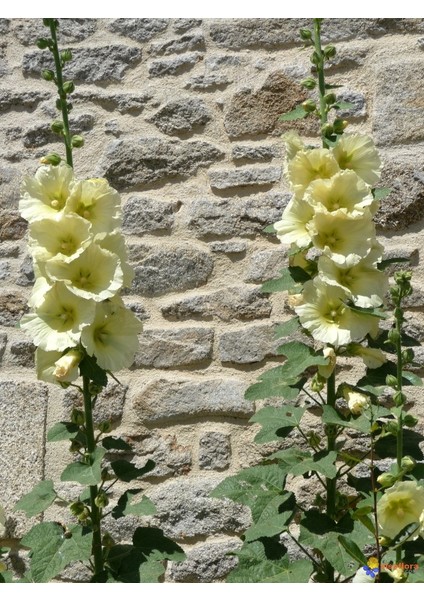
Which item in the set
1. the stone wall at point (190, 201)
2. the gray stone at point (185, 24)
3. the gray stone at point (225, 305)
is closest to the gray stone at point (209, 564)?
the stone wall at point (190, 201)

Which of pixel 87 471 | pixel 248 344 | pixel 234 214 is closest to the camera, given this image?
pixel 87 471

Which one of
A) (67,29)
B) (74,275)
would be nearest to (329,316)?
(74,275)

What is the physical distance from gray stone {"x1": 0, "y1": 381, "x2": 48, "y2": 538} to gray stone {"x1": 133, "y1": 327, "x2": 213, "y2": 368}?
37cm

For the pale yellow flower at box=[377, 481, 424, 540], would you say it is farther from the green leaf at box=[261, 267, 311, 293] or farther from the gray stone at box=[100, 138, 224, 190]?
the gray stone at box=[100, 138, 224, 190]

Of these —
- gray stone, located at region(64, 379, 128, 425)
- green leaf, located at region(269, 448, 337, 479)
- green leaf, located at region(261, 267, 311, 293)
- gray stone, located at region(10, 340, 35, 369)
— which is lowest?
gray stone, located at region(64, 379, 128, 425)

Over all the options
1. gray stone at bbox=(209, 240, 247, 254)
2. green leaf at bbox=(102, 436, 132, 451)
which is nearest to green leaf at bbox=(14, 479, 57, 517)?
green leaf at bbox=(102, 436, 132, 451)

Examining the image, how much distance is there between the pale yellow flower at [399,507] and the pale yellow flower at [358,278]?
42cm

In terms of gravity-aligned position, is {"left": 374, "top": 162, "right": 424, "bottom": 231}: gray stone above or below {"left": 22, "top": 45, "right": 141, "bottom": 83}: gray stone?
below

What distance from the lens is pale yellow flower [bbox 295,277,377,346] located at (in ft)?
6.38

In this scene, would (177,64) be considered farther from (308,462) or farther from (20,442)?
(308,462)

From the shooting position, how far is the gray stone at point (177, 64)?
323 centimetres

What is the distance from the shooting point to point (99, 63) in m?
3.29

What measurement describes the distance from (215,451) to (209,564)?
0.36 m

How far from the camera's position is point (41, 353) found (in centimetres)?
195
